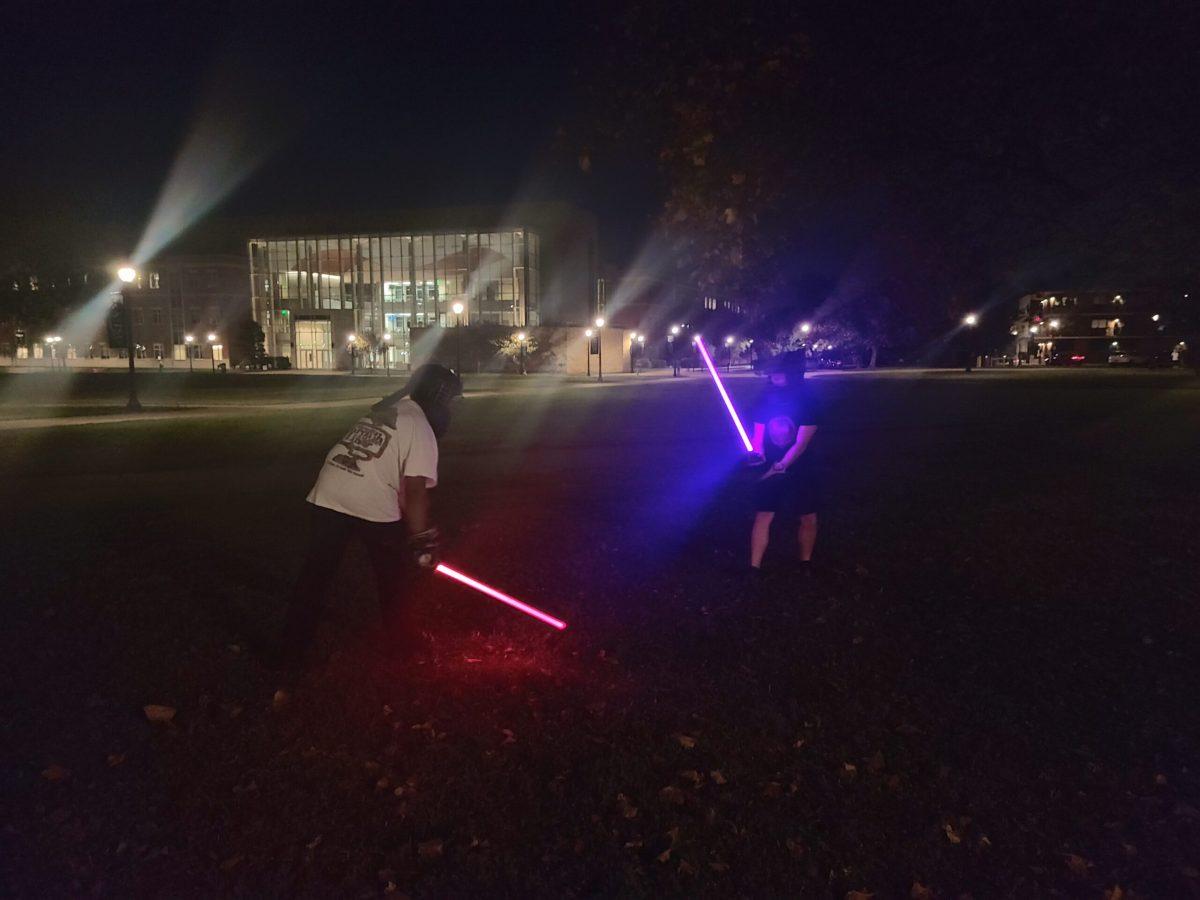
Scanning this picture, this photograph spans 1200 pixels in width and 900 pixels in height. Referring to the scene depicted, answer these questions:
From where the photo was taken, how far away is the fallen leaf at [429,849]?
118 inches

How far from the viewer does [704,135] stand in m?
5.71

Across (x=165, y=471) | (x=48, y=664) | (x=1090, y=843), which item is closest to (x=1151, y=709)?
(x=1090, y=843)

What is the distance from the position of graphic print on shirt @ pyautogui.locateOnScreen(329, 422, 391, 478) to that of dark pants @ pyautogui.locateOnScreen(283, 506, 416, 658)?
263 mm

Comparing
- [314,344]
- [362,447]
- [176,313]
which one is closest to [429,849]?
[362,447]

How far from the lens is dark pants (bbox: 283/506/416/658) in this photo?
4.29 meters

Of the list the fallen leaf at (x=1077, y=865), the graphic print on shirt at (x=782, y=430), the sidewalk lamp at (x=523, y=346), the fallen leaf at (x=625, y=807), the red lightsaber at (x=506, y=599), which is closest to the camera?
the fallen leaf at (x=1077, y=865)

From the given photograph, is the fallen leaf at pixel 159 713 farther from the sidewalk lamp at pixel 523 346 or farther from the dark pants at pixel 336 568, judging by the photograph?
the sidewalk lamp at pixel 523 346

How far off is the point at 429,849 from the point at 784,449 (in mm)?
3930

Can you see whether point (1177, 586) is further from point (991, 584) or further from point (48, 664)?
point (48, 664)

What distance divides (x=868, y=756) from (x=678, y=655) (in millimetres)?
1359

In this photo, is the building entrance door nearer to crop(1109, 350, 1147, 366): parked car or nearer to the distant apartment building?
the distant apartment building

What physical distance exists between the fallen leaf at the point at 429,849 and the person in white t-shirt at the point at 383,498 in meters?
1.59

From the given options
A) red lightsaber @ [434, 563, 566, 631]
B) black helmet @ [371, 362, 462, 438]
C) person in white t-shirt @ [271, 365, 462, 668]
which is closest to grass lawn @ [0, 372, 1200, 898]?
red lightsaber @ [434, 563, 566, 631]

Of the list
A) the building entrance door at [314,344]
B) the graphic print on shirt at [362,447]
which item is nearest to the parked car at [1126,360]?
the building entrance door at [314,344]
